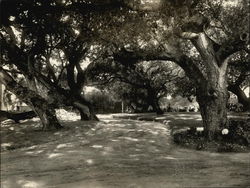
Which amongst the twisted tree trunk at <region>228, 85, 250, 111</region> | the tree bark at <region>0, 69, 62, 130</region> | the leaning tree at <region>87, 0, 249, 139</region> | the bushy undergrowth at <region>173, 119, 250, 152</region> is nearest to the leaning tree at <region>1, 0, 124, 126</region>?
the tree bark at <region>0, 69, 62, 130</region>

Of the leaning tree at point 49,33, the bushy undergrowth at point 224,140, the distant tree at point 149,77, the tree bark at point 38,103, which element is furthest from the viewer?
the distant tree at point 149,77

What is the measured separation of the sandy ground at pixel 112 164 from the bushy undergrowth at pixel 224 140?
2.20 feet

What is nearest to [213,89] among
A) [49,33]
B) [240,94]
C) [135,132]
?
[135,132]

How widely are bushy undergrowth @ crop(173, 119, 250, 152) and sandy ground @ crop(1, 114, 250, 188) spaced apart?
67 centimetres

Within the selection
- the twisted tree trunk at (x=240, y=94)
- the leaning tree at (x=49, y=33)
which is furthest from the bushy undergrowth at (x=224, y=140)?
the twisted tree trunk at (x=240, y=94)

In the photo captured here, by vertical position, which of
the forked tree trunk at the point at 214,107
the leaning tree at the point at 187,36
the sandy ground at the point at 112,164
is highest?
the leaning tree at the point at 187,36

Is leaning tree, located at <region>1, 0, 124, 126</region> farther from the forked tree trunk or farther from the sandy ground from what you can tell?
the forked tree trunk

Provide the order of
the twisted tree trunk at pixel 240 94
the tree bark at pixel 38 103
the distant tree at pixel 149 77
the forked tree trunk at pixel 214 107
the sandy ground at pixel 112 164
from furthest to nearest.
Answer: the twisted tree trunk at pixel 240 94, the distant tree at pixel 149 77, the tree bark at pixel 38 103, the forked tree trunk at pixel 214 107, the sandy ground at pixel 112 164

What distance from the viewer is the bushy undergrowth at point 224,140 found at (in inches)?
471

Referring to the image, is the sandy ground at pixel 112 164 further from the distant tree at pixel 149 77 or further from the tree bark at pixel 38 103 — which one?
the distant tree at pixel 149 77

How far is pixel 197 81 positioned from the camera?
14.0 meters

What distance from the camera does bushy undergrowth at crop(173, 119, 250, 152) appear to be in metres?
12.0

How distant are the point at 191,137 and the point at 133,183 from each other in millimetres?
7431

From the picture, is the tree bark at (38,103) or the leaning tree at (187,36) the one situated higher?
the leaning tree at (187,36)
